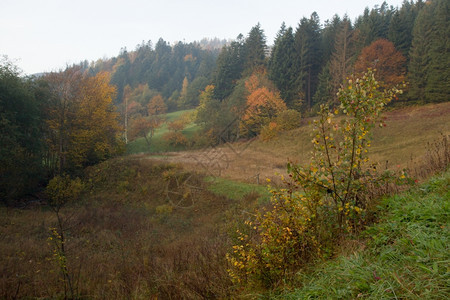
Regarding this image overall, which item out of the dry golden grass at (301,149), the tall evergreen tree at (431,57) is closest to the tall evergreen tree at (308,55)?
the dry golden grass at (301,149)

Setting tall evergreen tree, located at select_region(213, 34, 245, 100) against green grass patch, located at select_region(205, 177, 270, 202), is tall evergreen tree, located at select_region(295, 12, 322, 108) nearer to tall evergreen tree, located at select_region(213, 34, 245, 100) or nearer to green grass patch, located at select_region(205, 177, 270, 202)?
tall evergreen tree, located at select_region(213, 34, 245, 100)

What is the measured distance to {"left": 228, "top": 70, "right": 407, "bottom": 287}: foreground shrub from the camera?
3.41 meters

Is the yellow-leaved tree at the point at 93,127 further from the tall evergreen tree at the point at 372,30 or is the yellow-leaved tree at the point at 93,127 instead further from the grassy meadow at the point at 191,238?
the tall evergreen tree at the point at 372,30

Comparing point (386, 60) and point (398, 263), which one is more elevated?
point (386, 60)

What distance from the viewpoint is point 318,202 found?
12.2 feet

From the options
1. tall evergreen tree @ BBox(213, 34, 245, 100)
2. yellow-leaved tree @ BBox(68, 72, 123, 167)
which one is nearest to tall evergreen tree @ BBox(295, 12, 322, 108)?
tall evergreen tree @ BBox(213, 34, 245, 100)

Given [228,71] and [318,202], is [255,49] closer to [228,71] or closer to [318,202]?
[228,71]

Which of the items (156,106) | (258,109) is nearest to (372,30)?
(258,109)

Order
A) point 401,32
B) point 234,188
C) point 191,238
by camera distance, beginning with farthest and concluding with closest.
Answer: point 401,32
point 234,188
point 191,238

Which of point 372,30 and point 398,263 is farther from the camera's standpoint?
point 372,30

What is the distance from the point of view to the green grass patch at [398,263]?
208 cm

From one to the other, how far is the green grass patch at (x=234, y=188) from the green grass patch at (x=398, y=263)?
33.5 feet

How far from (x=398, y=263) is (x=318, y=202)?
1.31 metres

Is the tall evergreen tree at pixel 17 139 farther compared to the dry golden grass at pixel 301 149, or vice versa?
the dry golden grass at pixel 301 149
